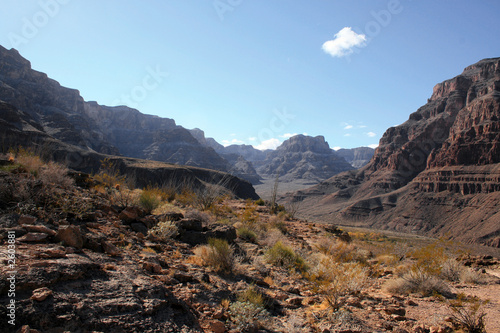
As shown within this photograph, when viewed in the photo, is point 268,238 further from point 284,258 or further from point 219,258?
point 219,258

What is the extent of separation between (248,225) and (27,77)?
159m

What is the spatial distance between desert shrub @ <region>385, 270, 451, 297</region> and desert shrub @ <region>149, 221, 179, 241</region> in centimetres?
547

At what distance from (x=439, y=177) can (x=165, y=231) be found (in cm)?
12613

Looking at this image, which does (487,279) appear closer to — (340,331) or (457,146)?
(340,331)

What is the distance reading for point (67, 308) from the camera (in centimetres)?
297

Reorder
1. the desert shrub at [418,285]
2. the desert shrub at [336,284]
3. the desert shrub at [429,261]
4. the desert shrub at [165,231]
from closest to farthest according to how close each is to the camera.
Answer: the desert shrub at [336,284] → the desert shrub at [418,285] → the desert shrub at [429,261] → the desert shrub at [165,231]

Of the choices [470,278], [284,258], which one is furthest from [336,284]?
[470,278]

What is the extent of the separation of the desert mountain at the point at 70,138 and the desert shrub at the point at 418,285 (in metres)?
11.9

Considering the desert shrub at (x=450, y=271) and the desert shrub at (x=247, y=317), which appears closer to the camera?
the desert shrub at (x=247, y=317)

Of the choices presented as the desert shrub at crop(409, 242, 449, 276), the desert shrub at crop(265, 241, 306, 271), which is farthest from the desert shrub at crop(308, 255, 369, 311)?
the desert shrub at crop(409, 242, 449, 276)

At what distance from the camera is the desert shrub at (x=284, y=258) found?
7548 millimetres

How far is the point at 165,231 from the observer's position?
7.30 metres

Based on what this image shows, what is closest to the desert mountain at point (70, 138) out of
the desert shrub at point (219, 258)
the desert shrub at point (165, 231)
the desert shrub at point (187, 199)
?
the desert shrub at point (187, 199)

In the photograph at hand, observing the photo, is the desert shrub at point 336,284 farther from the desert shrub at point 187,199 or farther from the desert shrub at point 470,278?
the desert shrub at point 187,199
